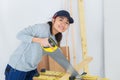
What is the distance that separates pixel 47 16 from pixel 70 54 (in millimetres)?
456

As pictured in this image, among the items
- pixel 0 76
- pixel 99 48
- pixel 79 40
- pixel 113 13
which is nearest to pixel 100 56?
pixel 99 48

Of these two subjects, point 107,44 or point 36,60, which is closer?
point 36,60

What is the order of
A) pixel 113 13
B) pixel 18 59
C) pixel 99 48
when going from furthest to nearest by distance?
pixel 99 48, pixel 113 13, pixel 18 59

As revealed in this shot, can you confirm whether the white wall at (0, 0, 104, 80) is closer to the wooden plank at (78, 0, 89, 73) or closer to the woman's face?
the wooden plank at (78, 0, 89, 73)

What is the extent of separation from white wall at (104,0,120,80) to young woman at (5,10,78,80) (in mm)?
731

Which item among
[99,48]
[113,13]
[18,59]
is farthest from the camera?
[99,48]

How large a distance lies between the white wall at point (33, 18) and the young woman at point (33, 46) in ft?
→ 2.03

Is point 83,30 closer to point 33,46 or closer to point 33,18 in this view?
point 33,18

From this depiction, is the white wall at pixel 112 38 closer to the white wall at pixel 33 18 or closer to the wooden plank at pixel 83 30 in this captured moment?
the white wall at pixel 33 18

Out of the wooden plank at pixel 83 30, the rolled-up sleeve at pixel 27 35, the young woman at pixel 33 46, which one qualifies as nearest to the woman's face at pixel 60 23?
the young woman at pixel 33 46

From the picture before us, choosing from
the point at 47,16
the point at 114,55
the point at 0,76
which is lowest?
the point at 0,76

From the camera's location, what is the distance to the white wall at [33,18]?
94.3 inches

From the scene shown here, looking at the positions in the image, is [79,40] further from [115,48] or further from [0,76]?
[0,76]

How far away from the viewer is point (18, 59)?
1.77 m
